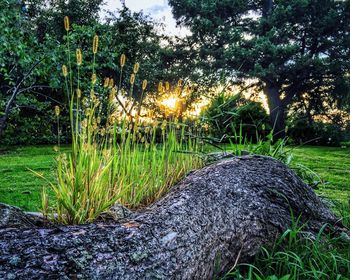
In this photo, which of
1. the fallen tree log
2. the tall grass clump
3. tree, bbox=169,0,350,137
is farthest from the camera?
tree, bbox=169,0,350,137

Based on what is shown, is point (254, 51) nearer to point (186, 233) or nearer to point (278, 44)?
point (278, 44)

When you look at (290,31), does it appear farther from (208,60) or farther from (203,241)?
(203,241)

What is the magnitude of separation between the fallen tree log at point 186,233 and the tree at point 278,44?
16.7 metres

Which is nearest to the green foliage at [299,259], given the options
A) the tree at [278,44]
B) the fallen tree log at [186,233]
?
the fallen tree log at [186,233]

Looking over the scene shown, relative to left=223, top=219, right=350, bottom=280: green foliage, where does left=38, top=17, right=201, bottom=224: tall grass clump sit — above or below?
above


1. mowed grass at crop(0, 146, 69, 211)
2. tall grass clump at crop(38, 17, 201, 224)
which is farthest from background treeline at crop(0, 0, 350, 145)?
tall grass clump at crop(38, 17, 201, 224)

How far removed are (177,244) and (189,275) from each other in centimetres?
13

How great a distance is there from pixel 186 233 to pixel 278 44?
2055cm

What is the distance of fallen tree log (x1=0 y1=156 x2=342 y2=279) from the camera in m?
1.16

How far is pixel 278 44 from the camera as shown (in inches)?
795

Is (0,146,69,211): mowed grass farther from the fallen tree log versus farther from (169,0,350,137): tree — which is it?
(169,0,350,137): tree

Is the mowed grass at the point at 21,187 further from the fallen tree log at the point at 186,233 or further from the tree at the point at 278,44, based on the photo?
the tree at the point at 278,44

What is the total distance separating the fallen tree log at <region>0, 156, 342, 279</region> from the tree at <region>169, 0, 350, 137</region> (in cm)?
1673

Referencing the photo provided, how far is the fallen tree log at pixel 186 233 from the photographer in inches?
45.8
